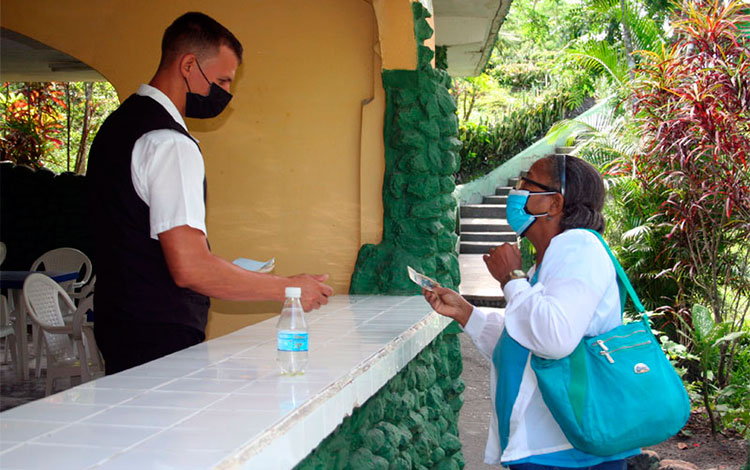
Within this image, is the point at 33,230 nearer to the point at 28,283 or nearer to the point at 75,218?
the point at 75,218

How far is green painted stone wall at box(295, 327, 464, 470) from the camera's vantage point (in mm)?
2574

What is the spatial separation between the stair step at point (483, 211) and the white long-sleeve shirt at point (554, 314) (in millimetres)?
12683

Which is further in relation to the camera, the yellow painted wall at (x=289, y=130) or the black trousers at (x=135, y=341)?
the yellow painted wall at (x=289, y=130)

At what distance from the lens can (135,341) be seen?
275 centimetres

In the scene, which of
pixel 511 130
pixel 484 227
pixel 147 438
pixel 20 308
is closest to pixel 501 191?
pixel 484 227

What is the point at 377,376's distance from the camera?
274cm

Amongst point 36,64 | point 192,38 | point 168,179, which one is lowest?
point 168,179

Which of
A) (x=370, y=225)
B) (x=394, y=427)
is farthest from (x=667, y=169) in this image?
(x=394, y=427)

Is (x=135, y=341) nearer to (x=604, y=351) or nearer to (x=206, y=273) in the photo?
(x=206, y=273)

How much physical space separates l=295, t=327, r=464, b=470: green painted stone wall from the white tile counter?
0.13 m

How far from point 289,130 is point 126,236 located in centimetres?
237

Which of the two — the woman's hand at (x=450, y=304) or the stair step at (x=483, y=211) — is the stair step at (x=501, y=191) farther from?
the woman's hand at (x=450, y=304)

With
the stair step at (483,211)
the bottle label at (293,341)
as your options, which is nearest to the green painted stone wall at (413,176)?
the bottle label at (293,341)

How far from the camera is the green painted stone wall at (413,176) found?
455 cm
